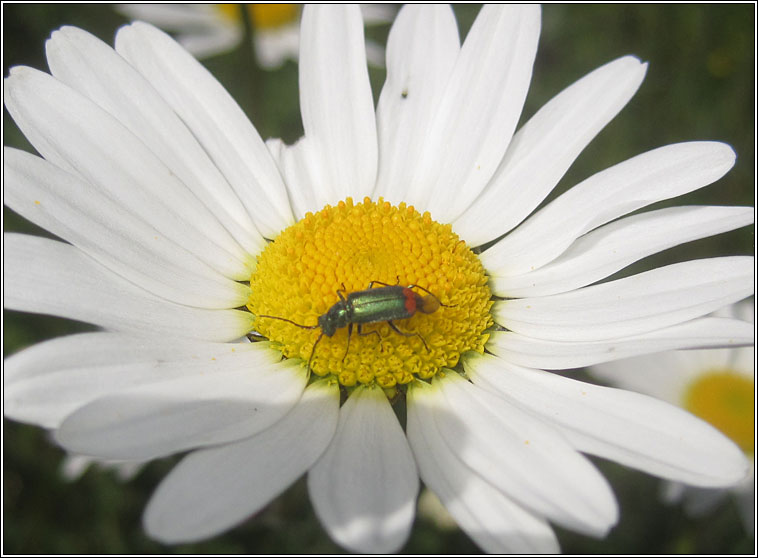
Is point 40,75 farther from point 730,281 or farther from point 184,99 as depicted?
point 730,281

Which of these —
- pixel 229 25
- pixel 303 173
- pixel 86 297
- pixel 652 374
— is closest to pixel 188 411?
pixel 86 297

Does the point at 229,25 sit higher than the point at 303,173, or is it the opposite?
the point at 229,25

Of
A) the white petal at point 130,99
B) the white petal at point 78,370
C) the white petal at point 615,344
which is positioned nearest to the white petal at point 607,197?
the white petal at point 615,344

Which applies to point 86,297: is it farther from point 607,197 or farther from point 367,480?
point 607,197

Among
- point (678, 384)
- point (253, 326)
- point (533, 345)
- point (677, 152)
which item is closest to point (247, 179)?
point (253, 326)

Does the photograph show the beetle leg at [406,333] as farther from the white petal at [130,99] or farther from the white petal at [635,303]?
the white petal at [130,99]

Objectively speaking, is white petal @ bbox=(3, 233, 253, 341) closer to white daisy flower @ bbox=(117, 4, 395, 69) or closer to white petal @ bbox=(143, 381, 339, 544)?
white petal @ bbox=(143, 381, 339, 544)

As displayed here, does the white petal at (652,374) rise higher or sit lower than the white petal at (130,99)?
lower
